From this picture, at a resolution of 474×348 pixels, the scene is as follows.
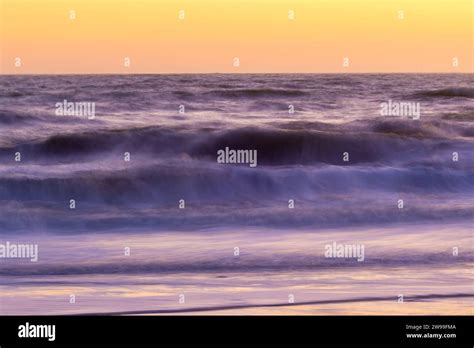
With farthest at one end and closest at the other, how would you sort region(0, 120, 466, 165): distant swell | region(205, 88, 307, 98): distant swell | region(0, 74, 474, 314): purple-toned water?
region(205, 88, 307, 98): distant swell
region(0, 120, 466, 165): distant swell
region(0, 74, 474, 314): purple-toned water

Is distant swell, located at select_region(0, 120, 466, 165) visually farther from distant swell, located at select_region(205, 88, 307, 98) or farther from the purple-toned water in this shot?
distant swell, located at select_region(205, 88, 307, 98)

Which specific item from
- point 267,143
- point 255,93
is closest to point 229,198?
point 267,143

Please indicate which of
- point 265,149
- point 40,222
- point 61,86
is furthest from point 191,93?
point 40,222

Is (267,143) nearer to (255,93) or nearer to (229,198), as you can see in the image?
(229,198)

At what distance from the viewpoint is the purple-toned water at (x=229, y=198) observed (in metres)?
8.62

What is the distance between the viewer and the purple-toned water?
8.62m

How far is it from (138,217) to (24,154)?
312 inches

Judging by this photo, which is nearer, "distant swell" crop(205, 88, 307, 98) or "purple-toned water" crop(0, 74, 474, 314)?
"purple-toned water" crop(0, 74, 474, 314)

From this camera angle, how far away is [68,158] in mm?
20078

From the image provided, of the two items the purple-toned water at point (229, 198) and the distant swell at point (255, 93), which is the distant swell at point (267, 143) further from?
the distant swell at point (255, 93)

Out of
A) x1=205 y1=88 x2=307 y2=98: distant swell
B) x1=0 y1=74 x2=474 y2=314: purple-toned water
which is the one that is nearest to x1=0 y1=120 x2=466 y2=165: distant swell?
x1=0 y1=74 x2=474 y2=314: purple-toned water

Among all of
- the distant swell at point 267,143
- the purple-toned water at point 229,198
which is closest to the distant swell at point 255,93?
the purple-toned water at point 229,198

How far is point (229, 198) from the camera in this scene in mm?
15094
